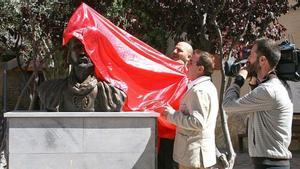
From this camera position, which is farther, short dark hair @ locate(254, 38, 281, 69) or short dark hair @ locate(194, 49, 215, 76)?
short dark hair @ locate(194, 49, 215, 76)

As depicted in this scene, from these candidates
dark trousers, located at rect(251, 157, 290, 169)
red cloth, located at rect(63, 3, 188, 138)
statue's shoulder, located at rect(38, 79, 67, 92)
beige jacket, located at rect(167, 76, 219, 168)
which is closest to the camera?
dark trousers, located at rect(251, 157, 290, 169)

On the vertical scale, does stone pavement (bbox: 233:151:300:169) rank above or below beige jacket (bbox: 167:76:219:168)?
below

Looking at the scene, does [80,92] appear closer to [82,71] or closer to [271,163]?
[82,71]

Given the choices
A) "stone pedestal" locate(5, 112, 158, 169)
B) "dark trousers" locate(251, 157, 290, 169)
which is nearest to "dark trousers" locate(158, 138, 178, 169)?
"stone pedestal" locate(5, 112, 158, 169)

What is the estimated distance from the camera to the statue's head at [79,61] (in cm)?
471

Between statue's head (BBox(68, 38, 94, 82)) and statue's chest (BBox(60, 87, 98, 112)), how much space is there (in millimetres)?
150

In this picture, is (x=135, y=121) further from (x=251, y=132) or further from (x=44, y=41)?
(x=44, y=41)

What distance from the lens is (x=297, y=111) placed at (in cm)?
1255

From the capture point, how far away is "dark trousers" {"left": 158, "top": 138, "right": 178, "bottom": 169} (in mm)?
4871

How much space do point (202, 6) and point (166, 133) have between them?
96.6 inches

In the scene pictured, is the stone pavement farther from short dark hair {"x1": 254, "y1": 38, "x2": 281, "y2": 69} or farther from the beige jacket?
short dark hair {"x1": 254, "y1": 38, "x2": 281, "y2": 69}

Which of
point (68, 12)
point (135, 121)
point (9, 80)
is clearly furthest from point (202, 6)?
A: point (9, 80)

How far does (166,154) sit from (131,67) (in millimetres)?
913

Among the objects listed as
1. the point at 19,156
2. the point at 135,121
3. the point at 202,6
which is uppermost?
the point at 202,6
